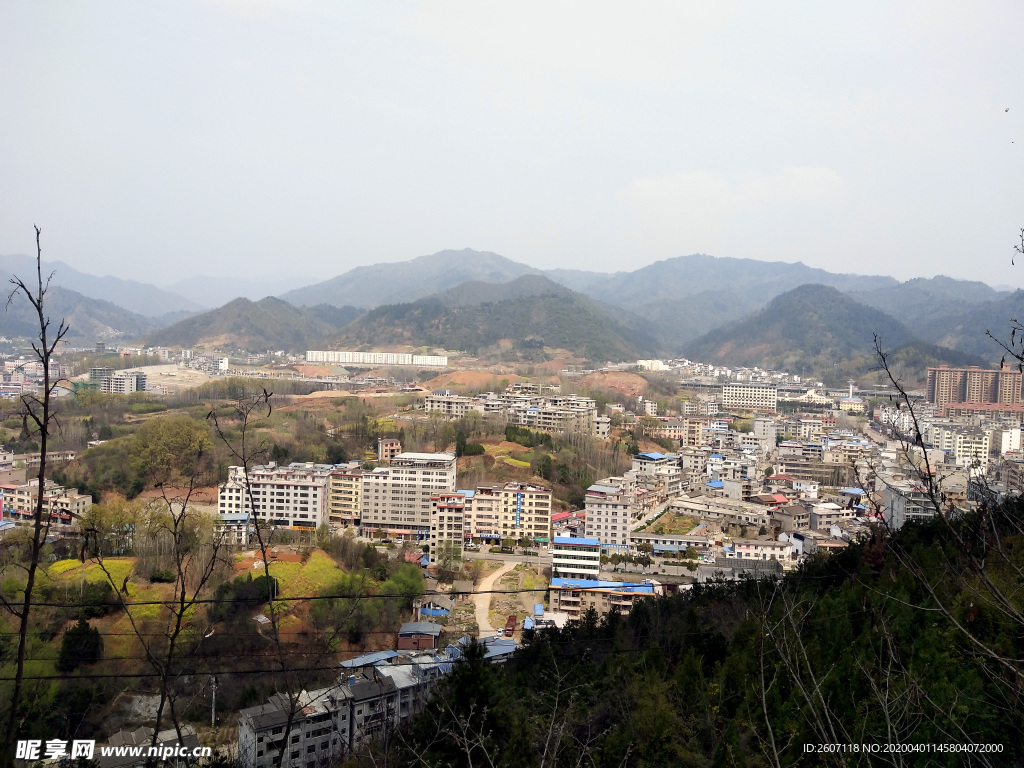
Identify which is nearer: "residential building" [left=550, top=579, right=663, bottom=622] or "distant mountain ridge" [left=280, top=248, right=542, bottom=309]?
"residential building" [left=550, top=579, right=663, bottom=622]

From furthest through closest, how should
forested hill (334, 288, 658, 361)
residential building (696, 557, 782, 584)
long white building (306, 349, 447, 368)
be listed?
forested hill (334, 288, 658, 361) → long white building (306, 349, 447, 368) → residential building (696, 557, 782, 584)

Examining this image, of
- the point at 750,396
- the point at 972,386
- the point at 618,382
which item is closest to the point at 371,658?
the point at 618,382

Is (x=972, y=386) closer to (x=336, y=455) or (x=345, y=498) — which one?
(x=336, y=455)

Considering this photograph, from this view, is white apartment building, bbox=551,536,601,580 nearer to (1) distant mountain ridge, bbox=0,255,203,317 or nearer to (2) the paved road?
(2) the paved road

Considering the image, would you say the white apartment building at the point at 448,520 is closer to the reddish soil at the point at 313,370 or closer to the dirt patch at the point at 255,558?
the dirt patch at the point at 255,558

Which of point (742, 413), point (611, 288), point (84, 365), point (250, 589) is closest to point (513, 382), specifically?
point (742, 413)

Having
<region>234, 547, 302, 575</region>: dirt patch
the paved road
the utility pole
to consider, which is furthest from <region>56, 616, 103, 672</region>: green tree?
the paved road
